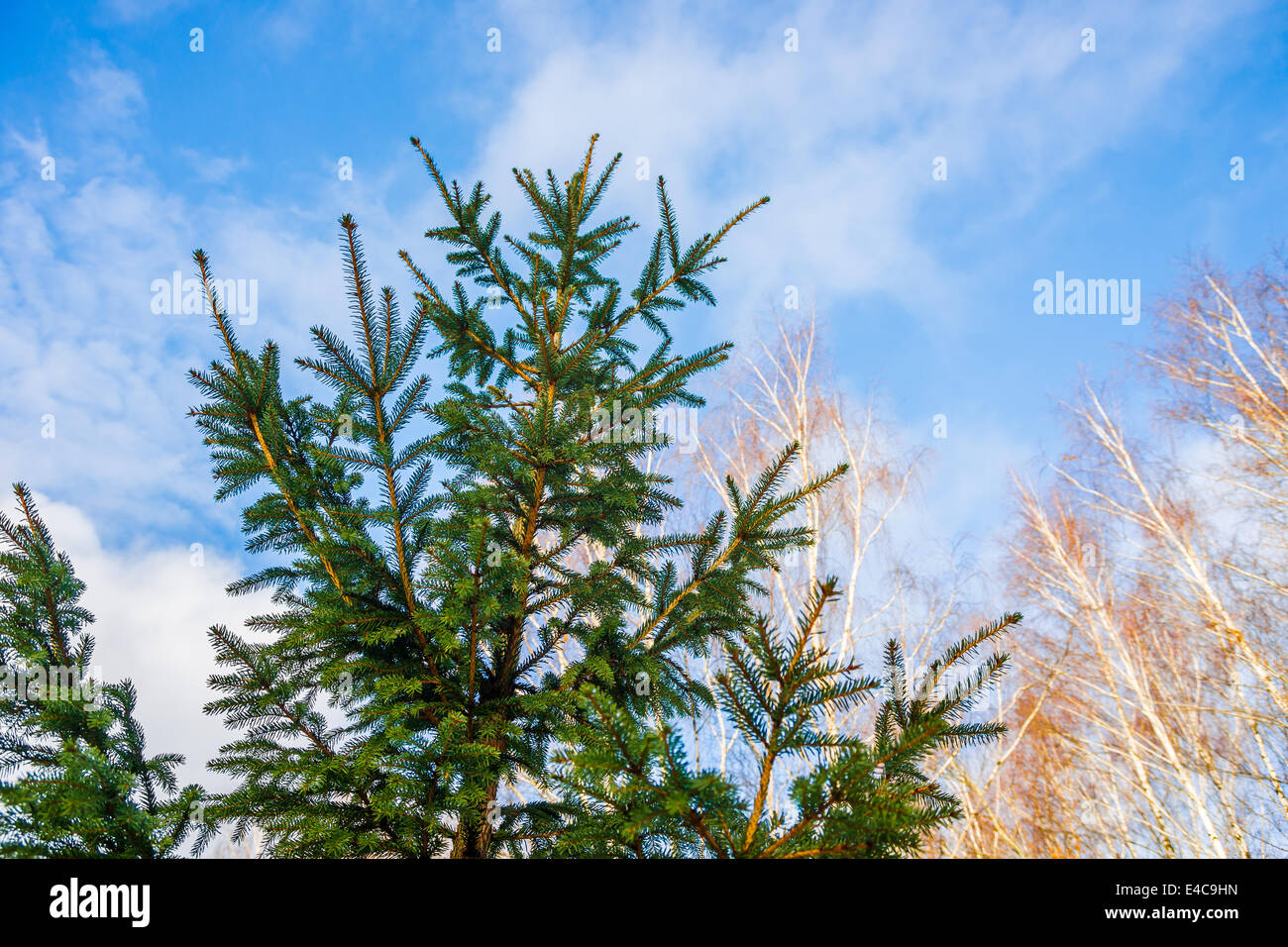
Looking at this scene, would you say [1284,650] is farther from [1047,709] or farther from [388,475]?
[388,475]

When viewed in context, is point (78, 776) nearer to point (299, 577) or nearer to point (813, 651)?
point (299, 577)

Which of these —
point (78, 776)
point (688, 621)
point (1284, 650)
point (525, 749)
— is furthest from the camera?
point (1284, 650)

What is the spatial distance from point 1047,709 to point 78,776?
11.6m

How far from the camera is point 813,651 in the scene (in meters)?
1.64

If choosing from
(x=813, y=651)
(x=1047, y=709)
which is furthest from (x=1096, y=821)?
(x=813, y=651)

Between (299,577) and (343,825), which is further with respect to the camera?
(299,577)

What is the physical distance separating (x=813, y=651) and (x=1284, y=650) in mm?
9805

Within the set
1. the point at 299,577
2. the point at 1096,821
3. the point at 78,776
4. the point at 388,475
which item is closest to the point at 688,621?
the point at 388,475

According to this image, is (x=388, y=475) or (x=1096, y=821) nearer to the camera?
(x=388, y=475)

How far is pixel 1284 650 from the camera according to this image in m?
7.91
